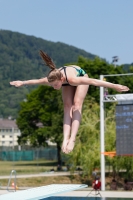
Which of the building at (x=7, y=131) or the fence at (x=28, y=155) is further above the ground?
the building at (x=7, y=131)

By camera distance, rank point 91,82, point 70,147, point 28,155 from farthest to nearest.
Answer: point 28,155, point 70,147, point 91,82

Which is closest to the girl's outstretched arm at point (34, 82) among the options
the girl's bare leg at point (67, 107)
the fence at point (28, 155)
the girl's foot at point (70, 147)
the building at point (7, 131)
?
the girl's bare leg at point (67, 107)

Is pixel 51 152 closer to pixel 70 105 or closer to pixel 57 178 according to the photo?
pixel 57 178

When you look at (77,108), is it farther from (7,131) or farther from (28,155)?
(7,131)

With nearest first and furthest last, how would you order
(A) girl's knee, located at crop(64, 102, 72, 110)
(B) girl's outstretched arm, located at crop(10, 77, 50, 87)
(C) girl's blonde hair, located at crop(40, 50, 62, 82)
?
(C) girl's blonde hair, located at crop(40, 50, 62, 82) < (B) girl's outstretched arm, located at crop(10, 77, 50, 87) < (A) girl's knee, located at crop(64, 102, 72, 110)

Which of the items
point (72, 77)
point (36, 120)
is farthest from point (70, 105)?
point (36, 120)

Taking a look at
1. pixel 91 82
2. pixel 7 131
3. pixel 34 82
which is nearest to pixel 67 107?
pixel 34 82

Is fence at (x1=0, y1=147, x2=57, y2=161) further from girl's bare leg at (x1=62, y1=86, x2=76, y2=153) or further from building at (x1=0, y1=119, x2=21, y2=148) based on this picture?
girl's bare leg at (x1=62, y1=86, x2=76, y2=153)

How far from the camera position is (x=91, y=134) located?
102 ft

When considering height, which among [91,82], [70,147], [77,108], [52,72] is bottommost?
[70,147]

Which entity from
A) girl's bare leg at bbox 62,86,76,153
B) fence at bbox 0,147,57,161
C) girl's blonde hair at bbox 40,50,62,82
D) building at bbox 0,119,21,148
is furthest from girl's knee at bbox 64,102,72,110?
building at bbox 0,119,21,148

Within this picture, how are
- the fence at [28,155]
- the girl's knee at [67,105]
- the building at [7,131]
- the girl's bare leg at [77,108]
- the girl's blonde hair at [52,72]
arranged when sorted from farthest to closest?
the building at [7,131]
the fence at [28,155]
the girl's knee at [67,105]
the girl's bare leg at [77,108]
the girl's blonde hair at [52,72]

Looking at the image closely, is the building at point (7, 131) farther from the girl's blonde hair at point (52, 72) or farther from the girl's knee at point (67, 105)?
the girl's blonde hair at point (52, 72)

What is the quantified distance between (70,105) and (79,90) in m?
0.31
